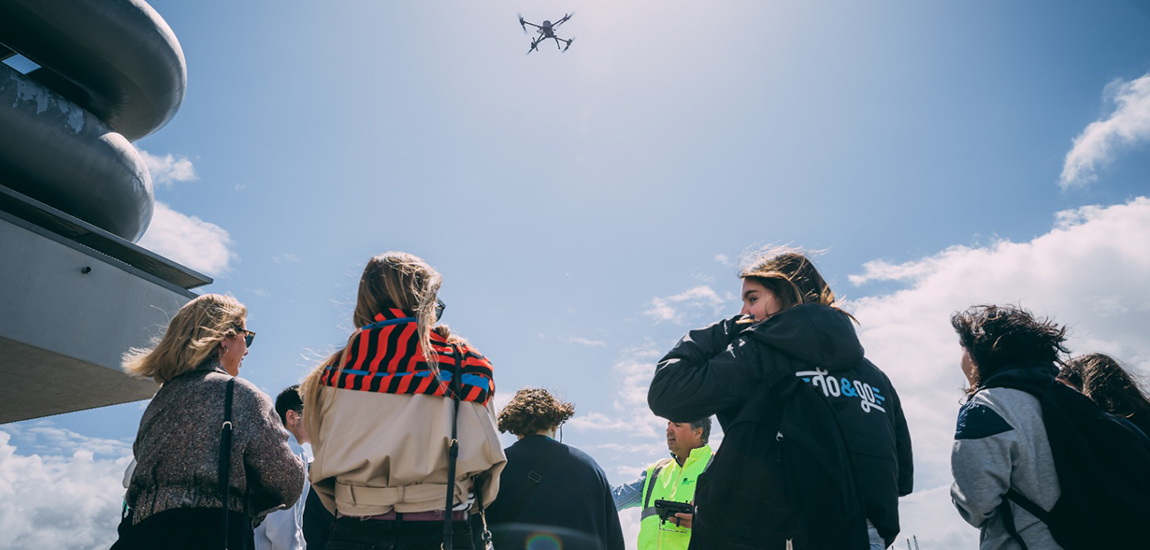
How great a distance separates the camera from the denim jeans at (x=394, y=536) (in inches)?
96.0

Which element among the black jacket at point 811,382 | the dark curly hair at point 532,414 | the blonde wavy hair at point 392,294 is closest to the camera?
the black jacket at point 811,382

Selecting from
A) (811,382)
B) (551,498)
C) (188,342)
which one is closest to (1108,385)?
(811,382)

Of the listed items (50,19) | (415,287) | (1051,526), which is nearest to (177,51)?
(50,19)

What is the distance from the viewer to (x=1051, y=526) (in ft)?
8.57

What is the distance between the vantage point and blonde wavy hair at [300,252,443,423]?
9.04 ft

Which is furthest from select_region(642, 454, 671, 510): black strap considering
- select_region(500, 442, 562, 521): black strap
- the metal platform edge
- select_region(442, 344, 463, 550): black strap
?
the metal platform edge

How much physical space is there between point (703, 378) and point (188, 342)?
7.90ft

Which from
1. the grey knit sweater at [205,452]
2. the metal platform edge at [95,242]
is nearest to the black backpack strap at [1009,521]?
the grey knit sweater at [205,452]

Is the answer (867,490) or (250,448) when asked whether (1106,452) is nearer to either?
(867,490)

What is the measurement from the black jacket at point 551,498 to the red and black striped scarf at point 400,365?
1235 mm

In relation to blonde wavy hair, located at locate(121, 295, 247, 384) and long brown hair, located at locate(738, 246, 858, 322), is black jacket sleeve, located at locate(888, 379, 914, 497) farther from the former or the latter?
blonde wavy hair, located at locate(121, 295, 247, 384)

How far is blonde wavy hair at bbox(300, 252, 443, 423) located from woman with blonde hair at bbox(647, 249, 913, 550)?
41.0 inches

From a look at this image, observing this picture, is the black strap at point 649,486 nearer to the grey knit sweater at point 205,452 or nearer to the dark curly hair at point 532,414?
the dark curly hair at point 532,414

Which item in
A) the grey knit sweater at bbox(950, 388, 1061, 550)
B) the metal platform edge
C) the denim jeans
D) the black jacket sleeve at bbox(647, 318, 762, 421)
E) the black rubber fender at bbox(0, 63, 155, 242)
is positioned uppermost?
the black rubber fender at bbox(0, 63, 155, 242)
